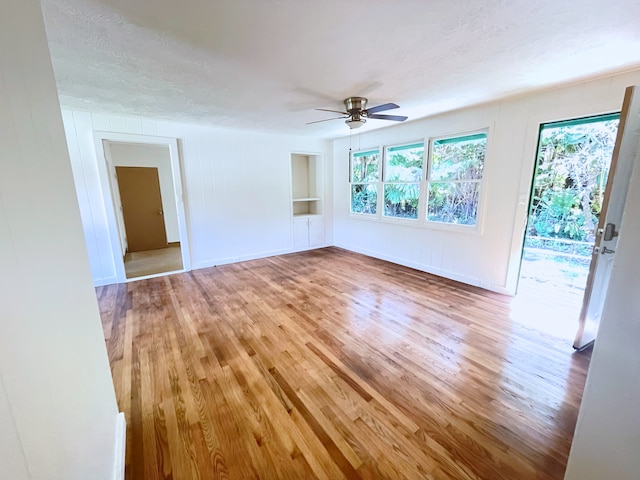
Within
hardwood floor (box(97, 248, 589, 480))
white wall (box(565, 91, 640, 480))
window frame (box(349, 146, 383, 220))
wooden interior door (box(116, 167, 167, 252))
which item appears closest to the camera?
white wall (box(565, 91, 640, 480))

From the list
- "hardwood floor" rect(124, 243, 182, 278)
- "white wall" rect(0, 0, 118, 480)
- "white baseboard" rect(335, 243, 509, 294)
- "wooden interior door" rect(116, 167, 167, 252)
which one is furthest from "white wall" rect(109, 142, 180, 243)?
"white wall" rect(0, 0, 118, 480)

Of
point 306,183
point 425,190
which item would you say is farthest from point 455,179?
point 306,183

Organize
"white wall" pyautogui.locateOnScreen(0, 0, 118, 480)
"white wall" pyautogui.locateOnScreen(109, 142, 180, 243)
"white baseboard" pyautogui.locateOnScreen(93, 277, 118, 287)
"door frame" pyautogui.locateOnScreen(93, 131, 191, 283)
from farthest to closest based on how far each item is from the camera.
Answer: "white wall" pyautogui.locateOnScreen(109, 142, 180, 243) → "white baseboard" pyautogui.locateOnScreen(93, 277, 118, 287) → "door frame" pyautogui.locateOnScreen(93, 131, 191, 283) → "white wall" pyautogui.locateOnScreen(0, 0, 118, 480)

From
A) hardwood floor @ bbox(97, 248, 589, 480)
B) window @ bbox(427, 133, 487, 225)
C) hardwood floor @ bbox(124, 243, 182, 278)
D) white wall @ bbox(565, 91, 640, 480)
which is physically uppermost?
window @ bbox(427, 133, 487, 225)

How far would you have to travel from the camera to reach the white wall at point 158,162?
556 cm

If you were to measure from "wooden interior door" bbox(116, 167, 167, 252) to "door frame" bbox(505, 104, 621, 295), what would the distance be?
688 cm

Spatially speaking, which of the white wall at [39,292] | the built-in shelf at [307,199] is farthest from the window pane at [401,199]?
the white wall at [39,292]

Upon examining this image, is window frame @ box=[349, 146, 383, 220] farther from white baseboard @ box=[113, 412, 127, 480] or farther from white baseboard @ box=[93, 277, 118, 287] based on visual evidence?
white baseboard @ box=[113, 412, 127, 480]

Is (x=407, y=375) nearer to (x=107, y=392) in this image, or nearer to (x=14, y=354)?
(x=107, y=392)

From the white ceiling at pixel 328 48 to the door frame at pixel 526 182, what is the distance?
1.20ft

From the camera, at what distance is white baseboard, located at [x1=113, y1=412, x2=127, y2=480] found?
123 centimetres

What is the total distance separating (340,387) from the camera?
183 centimetres

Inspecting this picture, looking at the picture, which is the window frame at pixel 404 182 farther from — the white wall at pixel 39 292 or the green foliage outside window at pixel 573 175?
the white wall at pixel 39 292

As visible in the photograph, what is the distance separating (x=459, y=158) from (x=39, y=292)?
424 centimetres
